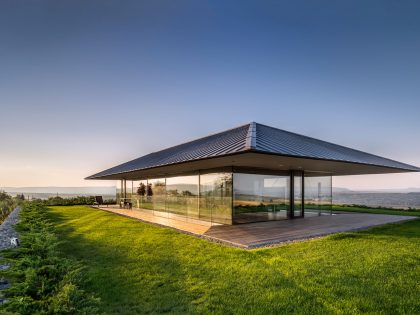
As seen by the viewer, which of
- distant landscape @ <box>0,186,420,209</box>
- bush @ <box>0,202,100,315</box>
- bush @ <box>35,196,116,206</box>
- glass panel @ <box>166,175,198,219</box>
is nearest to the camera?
bush @ <box>0,202,100,315</box>

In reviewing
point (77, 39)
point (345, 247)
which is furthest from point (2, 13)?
point (345, 247)

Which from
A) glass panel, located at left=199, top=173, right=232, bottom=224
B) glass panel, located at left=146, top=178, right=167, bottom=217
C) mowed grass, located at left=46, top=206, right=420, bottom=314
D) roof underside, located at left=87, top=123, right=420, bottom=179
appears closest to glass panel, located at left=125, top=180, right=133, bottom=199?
glass panel, located at left=146, top=178, right=167, bottom=217

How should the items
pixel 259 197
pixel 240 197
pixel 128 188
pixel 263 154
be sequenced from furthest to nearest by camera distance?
pixel 128 188 < pixel 259 197 < pixel 240 197 < pixel 263 154

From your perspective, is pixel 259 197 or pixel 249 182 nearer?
pixel 249 182

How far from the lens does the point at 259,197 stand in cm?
1305

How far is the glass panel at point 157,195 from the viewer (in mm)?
15618

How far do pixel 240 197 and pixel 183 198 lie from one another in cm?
362

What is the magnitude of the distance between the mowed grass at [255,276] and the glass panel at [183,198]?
5869 mm

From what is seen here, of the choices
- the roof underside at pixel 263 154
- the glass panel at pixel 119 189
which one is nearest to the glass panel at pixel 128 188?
the glass panel at pixel 119 189

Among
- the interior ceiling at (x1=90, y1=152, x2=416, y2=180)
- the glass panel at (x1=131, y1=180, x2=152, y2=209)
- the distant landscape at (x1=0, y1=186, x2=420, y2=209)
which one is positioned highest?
the interior ceiling at (x1=90, y1=152, x2=416, y2=180)

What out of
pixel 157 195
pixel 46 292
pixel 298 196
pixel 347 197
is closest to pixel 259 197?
pixel 298 196

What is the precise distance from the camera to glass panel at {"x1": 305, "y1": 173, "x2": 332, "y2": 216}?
15.2 meters

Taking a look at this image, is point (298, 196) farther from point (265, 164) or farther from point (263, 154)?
point (263, 154)

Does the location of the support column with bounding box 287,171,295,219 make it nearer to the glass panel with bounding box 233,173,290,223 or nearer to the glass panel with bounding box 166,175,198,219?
the glass panel with bounding box 233,173,290,223
